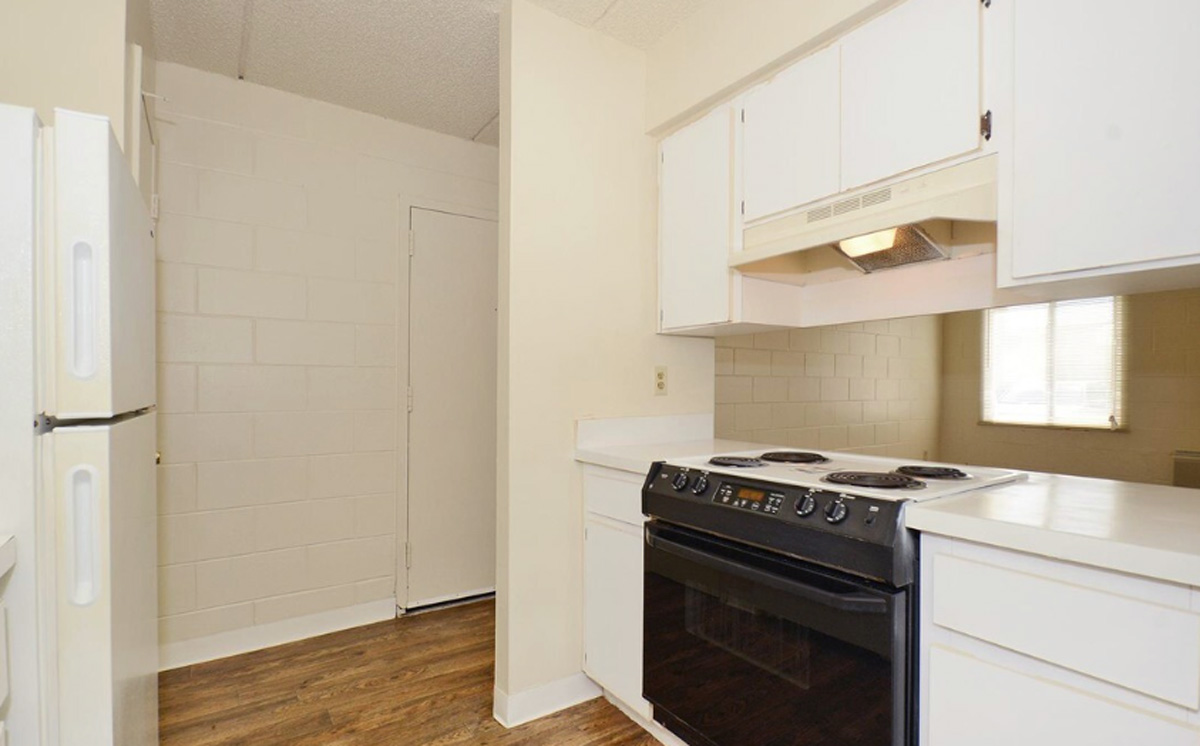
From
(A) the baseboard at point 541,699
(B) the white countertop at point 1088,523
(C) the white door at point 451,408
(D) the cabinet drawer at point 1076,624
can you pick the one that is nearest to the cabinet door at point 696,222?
(B) the white countertop at point 1088,523

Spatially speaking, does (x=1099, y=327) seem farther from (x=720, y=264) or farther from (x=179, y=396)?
(x=179, y=396)

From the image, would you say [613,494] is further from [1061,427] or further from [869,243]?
[1061,427]

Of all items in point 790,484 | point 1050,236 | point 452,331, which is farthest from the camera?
→ point 452,331

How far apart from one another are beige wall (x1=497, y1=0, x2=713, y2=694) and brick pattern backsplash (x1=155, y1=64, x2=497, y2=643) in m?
1.20

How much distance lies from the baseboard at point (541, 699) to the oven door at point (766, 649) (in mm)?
456

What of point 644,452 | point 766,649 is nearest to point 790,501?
point 766,649

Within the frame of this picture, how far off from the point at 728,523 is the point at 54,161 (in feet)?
5.15

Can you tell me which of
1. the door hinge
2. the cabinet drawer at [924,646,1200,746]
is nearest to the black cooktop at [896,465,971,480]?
the cabinet drawer at [924,646,1200,746]

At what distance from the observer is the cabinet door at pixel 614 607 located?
1.98 m

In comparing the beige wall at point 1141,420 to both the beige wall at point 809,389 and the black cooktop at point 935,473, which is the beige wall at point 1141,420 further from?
the beige wall at point 809,389

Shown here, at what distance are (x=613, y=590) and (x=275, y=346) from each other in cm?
201

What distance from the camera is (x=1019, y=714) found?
3.49 feet

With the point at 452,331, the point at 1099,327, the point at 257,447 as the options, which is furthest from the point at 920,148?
the point at 257,447

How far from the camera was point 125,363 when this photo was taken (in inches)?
45.3
